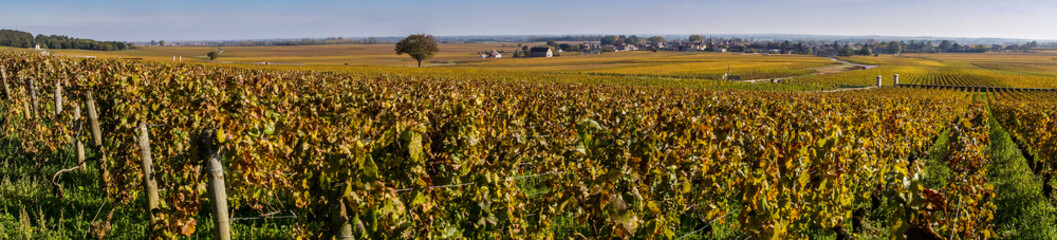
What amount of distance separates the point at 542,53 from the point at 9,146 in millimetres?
128217

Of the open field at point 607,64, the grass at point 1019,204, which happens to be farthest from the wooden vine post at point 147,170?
the open field at point 607,64

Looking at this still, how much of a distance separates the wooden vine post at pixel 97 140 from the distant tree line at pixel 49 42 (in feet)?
401

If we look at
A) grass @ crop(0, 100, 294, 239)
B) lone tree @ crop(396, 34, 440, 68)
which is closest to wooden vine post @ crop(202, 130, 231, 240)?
grass @ crop(0, 100, 294, 239)

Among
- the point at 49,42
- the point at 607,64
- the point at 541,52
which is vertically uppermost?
the point at 49,42

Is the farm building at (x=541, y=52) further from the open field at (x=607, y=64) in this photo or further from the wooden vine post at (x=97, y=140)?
the wooden vine post at (x=97, y=140)

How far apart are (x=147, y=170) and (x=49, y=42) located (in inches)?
5585

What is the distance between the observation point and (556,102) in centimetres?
1004

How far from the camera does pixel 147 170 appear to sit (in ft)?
14.1

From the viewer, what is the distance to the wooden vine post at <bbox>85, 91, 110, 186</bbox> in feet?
17.1

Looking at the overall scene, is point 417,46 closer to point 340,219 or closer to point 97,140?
point 97,140

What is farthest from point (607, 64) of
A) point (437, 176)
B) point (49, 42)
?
point (49, 42)

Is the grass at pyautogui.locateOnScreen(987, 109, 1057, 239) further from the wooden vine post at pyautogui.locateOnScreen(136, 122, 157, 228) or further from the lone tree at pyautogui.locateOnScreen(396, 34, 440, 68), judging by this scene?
the lone tree at pyautogui.locateOnScreen(396, 34, 440, 68)

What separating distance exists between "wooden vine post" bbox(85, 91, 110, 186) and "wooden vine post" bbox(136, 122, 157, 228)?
128 centimetres

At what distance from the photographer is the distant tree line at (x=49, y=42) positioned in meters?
101
